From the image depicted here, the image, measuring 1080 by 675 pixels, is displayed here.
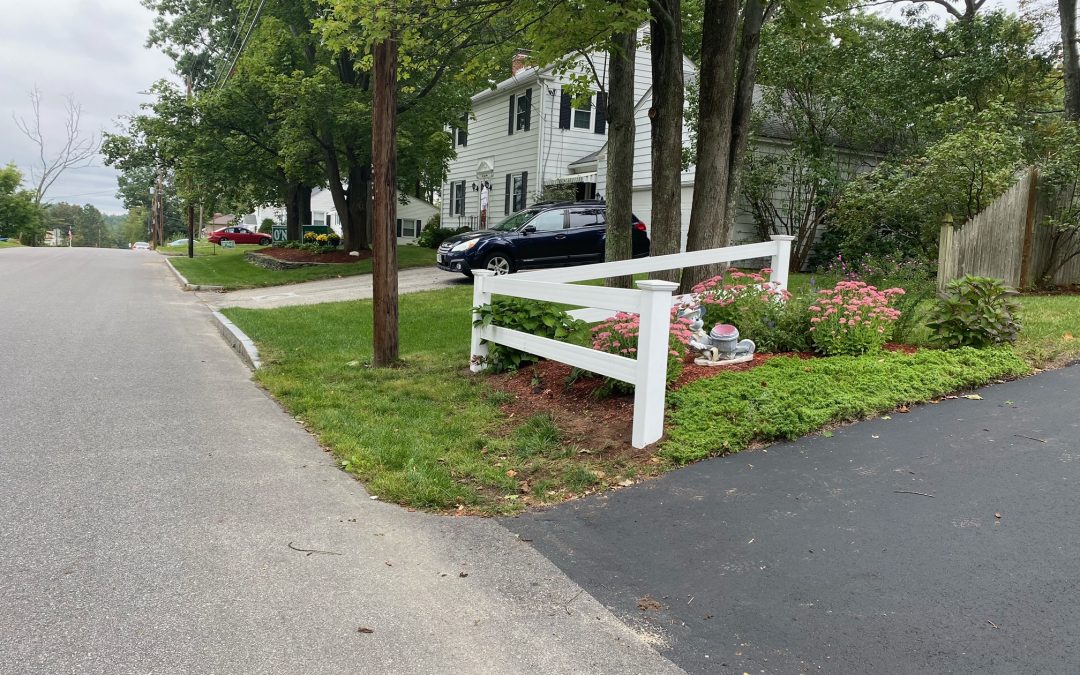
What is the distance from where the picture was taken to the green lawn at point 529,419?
15.9 ft

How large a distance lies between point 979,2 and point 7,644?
29.0m

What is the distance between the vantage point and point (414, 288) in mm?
16172

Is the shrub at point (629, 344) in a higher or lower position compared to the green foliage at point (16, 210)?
lower

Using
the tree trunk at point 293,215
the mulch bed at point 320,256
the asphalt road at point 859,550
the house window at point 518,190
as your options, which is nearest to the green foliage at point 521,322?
the asphalt road at point 859,550

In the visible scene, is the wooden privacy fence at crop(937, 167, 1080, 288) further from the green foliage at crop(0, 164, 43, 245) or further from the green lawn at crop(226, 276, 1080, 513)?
the green foliage at crop(0, 164, 43, 245)

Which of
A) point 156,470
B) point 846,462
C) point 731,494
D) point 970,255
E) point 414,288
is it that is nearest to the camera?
point 731,494

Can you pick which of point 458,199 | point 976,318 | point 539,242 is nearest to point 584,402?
point 976,318

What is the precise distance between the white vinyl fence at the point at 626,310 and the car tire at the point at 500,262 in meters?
8.01

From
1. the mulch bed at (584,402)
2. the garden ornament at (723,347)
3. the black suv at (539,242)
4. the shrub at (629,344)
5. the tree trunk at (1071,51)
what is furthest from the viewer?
the tree trunk at (1071,51)

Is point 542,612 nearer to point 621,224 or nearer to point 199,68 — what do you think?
point 621,224

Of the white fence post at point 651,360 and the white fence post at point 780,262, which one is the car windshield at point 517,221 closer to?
the white fence post at point 780,262

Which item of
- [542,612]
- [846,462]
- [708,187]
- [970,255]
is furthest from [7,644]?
[970,255]

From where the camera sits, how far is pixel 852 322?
662cm

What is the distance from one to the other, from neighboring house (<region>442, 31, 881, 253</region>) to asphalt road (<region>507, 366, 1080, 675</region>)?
14314mm
